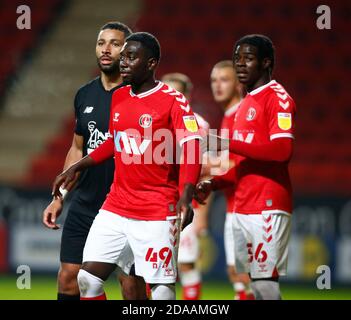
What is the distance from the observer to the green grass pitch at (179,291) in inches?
349

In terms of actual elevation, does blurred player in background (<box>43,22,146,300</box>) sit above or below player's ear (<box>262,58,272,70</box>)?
below

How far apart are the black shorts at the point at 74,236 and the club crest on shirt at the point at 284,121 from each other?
1.40m

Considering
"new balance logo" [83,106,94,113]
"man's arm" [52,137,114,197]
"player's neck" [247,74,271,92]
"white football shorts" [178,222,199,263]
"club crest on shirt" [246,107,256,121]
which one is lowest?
"white football shorts" [178,222,199,263]

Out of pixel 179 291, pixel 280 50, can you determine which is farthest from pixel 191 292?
pixel 280 50

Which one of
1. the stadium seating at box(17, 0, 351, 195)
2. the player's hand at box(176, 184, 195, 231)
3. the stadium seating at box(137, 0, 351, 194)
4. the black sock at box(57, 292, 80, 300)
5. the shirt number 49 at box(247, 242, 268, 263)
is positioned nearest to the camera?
the player's hand at box(176, 184, 195, 231)

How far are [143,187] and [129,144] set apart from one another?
0.84 feet

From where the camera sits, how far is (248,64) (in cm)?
534

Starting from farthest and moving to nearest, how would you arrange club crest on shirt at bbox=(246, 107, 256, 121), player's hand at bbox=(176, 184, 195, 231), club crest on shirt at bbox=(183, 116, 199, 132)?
club crest on shirt at bbox=(246, 107, 256, 121)
club crest on shirt at bbox=(183, 116, 199, 132)
player's hand at bbox=(176, 184, 195, 231)

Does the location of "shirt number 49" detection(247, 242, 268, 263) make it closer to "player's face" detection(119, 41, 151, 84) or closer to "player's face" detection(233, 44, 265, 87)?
"player's face" detection(233, 44, 265, 87)

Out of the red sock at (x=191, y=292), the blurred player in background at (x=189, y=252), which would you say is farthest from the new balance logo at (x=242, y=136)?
the red sock at (x=191, y=292)

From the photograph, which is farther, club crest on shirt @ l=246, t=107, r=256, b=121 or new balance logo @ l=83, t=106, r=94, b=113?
new balance logo @ l=83, t=106, r=94, b=113

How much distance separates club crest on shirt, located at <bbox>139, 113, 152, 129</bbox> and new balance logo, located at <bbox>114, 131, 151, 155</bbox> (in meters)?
0.08

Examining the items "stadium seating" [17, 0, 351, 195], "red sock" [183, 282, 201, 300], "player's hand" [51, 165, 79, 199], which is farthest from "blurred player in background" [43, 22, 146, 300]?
"stadium seating" [17, 0, 351, 195]

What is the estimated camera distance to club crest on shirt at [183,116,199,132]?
191 inches
